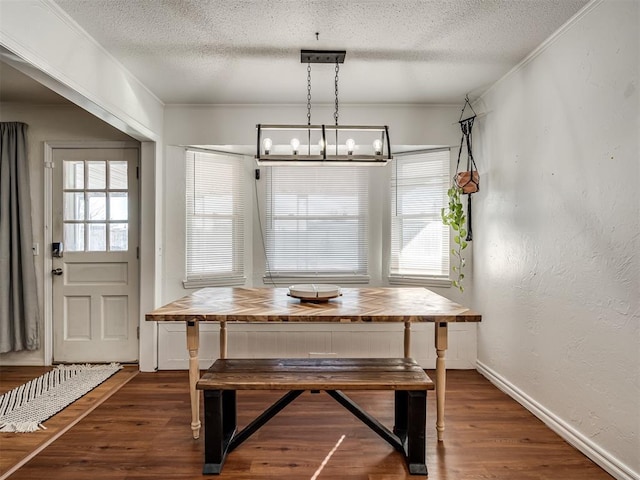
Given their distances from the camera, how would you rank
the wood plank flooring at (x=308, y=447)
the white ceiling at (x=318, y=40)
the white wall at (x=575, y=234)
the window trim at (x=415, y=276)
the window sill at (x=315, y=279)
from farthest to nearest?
the window sill at (x=315, y=279) → the window trim at (x=415, y=276) → the white ceiling at (x=318, y=40) → the wood plank flooring at (x=308, y=447) → the white wall at (x=575, y=234)

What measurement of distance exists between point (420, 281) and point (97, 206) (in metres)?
3.32

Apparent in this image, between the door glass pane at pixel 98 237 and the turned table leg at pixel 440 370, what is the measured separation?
3.18 m

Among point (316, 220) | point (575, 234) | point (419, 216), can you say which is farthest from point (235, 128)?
point (575, 234)

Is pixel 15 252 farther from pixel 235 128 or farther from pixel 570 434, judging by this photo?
pixel 570 434

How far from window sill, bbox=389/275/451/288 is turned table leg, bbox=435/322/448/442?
142 cm

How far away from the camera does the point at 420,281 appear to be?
3.60 m

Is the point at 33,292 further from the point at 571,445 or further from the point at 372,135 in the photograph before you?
the point at 571,445

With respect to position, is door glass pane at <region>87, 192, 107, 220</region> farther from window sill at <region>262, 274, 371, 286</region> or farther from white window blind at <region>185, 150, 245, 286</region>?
window sill at <region>262, 274, 371, 286</region>

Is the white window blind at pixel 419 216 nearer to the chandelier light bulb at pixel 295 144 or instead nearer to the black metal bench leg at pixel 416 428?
the chandelier light bulb at pixel 295 144

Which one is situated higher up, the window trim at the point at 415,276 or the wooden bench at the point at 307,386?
the window trim at the point at 415,276

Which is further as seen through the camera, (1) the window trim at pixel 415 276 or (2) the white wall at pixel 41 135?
(1) the window trim at pixel 415 276

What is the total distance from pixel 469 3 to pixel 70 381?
4096mm

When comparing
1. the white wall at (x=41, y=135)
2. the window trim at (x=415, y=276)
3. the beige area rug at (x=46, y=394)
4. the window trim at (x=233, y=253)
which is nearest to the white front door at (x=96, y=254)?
the white wall at (x=41, y=135)

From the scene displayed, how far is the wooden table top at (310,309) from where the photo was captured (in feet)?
6.50
